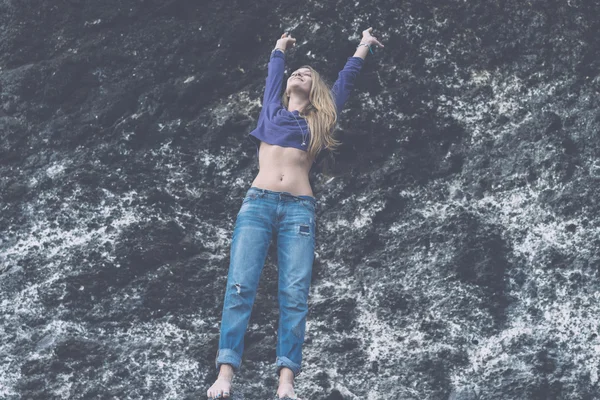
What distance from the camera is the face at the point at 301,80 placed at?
16.8 feet

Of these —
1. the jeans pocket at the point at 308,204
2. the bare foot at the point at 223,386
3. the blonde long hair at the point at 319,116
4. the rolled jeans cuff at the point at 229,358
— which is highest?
the blonde long hair at the point at 319,116

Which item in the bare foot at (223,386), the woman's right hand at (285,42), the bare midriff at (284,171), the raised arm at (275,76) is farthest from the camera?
the woman's right hand at (285,42)

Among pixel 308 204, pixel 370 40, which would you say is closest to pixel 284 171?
pixel 308 204

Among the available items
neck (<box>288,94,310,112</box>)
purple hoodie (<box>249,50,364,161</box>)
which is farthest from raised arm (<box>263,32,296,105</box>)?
neck (<box>288,94,310,112</box>)

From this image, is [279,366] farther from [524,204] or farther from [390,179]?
[524,204]

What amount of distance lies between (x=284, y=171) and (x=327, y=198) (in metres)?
0.62

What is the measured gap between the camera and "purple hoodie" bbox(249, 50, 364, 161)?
16.3 feet

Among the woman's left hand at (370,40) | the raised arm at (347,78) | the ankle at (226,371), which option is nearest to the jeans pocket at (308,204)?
the raised arm at (347,78)

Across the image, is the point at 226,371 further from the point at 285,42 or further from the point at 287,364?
the point at 285,42

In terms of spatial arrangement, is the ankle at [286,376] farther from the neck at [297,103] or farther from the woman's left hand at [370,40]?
the woman's left hand at [370,40]

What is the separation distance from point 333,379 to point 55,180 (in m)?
2.09

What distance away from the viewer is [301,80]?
16.9 feet

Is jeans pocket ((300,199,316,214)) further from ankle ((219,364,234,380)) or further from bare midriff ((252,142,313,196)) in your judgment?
ankle ((219,364,234,380))

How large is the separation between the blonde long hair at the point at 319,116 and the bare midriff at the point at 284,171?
0.10 metres
